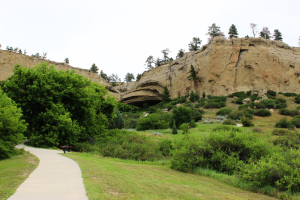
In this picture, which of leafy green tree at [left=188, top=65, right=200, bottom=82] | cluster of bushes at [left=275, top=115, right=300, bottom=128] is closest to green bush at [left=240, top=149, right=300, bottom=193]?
cluster of bushes at [left=275, top=115, right=300, bottom=128]

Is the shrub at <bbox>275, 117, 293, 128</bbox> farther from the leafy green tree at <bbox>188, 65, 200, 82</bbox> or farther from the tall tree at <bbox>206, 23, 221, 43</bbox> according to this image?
the tall tree at <bbox>206, 23, 221, 43</bbox>

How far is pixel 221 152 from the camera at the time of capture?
36.0ft

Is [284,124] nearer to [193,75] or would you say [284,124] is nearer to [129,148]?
[129,148]

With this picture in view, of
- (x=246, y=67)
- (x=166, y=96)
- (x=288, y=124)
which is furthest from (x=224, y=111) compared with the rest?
(x=166, y=96)

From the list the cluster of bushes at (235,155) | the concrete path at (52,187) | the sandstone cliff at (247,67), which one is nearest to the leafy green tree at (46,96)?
the cluster of bushes at (235,155)

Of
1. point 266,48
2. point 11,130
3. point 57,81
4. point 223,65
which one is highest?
point 266,48

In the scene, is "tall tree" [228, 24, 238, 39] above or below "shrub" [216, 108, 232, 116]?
above

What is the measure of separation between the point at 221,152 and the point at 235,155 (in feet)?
2.49

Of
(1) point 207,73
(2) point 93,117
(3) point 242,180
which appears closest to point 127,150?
(2) point 93,117

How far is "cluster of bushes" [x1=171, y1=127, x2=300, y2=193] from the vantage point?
28.3ft

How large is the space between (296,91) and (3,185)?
55.9 m

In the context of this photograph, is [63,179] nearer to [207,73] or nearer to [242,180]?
[242,180]

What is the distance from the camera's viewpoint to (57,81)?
2052cm

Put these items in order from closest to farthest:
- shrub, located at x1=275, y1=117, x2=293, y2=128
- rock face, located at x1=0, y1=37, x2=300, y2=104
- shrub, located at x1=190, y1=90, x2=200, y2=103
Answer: shrub, located at x1=275, y1=117, x2=293, y2=128
rock face, located at x1=0, y1=37, x2=300, y2=104
shrub, located at x1=190, y1=90, x2=200, y2=103
